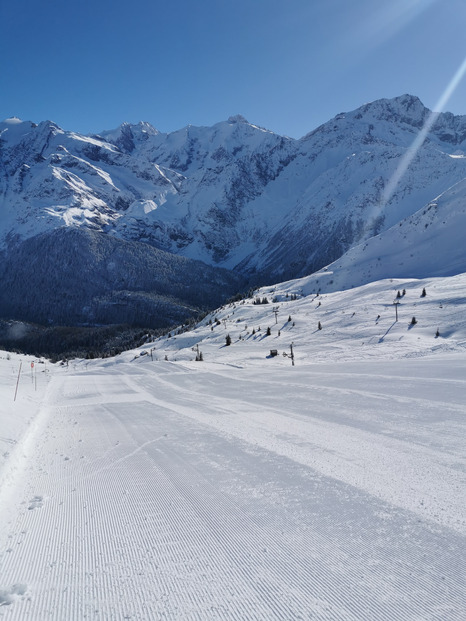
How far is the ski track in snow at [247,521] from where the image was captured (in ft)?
8.07

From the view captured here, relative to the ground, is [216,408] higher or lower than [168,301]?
lower

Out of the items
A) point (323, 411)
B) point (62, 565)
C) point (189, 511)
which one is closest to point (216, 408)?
point (323, 411)

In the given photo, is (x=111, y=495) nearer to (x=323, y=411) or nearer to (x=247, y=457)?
(x=247, y=457)

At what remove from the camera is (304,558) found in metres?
2.82

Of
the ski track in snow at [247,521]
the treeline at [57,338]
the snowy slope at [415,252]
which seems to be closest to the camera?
the ski track in snow at [247,521]

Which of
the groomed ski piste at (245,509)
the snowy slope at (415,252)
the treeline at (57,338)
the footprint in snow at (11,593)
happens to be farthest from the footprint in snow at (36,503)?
the treeline at (57,338)

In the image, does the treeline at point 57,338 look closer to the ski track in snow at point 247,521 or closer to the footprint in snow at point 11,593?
the ski track in snow at point 247,521

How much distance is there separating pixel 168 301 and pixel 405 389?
174086mm

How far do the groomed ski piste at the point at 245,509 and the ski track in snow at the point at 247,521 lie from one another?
0.02 metres

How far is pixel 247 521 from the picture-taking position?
3451 mm

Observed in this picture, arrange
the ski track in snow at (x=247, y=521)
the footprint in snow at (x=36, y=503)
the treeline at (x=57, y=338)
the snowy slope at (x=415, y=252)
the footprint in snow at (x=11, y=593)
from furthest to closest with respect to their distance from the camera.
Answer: the treeline at (x=57, y=338)
the snowy slope at (x=415, y=252)
the footprint in snow at (x=36, y=503)
the footprint in snow at (x=11, y=593)
the ski track in snow at (x=247, y=521)

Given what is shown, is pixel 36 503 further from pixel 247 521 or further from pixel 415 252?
pixel 415 252

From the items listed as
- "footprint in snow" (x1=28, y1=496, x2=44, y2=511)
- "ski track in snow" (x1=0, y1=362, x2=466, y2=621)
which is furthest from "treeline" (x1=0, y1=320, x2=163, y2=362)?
"footprint in snow" (x1=28, y1=496, x2=44, y2=511)

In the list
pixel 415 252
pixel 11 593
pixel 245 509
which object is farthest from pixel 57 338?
pixel 11 593
